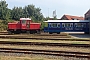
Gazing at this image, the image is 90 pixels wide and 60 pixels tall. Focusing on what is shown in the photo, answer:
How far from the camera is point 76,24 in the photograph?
37.1m

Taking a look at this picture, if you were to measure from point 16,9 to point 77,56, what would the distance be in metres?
69.2

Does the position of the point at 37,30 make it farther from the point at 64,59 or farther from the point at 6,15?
the point at 6,15

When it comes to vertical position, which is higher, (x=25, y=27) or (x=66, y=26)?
(x=66, y=26)

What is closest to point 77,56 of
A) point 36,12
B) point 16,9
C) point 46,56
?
point 46,56

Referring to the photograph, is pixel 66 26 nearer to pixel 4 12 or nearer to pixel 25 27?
pixel 25 27

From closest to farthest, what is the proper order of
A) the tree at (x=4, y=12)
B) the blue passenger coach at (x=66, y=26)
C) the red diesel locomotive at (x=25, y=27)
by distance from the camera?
1. the red diesel locomotive at (x=25, y=27)
2. the blue passenger coach at (x=66, y=26)
3. the tree at (x=4, y=12)

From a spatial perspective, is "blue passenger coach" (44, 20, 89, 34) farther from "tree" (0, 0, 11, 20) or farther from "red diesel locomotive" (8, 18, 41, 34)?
"tree" (0, 0, 11, 20)

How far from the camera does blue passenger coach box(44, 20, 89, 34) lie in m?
36.5

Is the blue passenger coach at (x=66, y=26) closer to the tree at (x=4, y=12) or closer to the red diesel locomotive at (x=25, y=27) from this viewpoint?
the red diesel locomotive at (x=25, y=27)

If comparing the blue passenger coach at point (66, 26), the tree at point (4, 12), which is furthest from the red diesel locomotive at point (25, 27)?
the tree at point (4, 12)

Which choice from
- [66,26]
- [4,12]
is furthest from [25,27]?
[4,12]

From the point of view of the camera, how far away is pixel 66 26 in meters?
37.0

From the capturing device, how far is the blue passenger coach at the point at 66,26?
120ft

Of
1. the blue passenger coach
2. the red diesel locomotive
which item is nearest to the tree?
the red diesel locomotive
